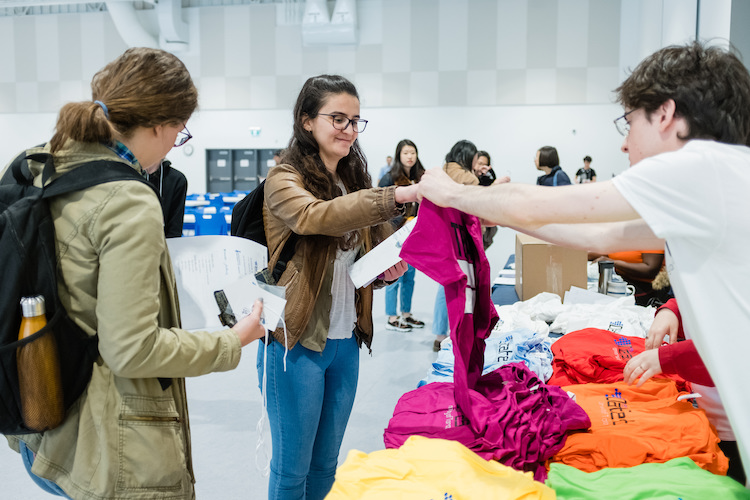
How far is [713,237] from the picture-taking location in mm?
969

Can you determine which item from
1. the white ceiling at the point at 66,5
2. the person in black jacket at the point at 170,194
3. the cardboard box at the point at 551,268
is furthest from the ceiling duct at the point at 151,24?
the cardboard box at the point at 551,268

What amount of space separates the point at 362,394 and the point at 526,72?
10.6 metres

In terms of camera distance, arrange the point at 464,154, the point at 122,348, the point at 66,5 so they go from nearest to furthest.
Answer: the point at 122,348
the point at 464,154
the point at 66,5

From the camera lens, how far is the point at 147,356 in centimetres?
109

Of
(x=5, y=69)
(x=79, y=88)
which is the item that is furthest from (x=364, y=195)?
(x=5, y=69)

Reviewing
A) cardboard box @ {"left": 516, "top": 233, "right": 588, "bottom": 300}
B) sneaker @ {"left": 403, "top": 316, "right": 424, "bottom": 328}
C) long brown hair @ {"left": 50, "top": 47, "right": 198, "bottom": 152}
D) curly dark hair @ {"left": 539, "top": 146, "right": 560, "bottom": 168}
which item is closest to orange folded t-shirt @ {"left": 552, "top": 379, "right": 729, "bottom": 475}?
long brown hair @ {"left": 50, "top": 47, "right": 198, "bottom": 152}

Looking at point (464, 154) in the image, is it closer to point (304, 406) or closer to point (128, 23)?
point (304, 406)

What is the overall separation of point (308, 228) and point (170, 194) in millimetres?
1673

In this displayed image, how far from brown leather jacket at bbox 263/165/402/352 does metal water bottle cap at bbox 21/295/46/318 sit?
0.70 metres

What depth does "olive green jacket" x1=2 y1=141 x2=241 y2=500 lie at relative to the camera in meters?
1.07

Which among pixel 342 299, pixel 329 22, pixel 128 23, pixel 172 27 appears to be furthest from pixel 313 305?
pixel 128 23

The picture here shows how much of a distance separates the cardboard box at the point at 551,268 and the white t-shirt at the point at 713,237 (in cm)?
261

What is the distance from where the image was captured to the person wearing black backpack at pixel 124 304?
1076mm

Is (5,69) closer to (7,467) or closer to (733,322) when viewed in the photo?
(7,467)
